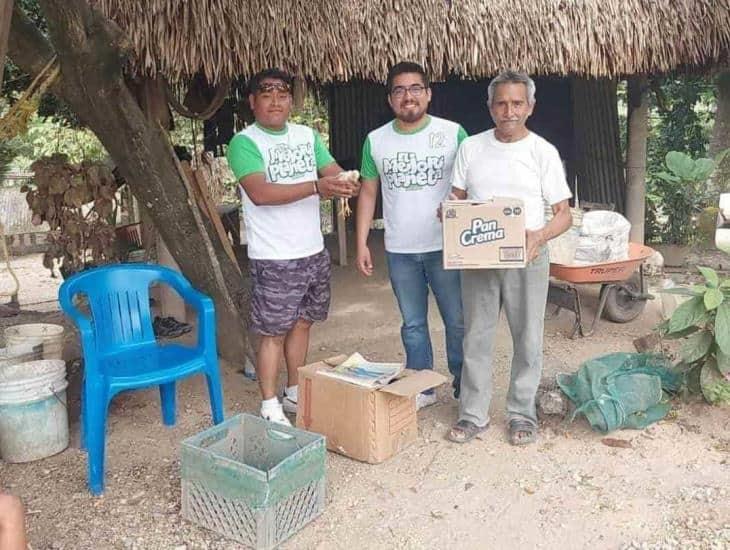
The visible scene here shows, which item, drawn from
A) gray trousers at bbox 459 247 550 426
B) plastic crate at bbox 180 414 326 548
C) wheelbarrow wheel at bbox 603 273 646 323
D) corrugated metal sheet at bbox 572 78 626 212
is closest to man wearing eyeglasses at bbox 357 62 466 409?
gray trousers at bbox 459 247 550 426

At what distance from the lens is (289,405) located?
3.55 meters

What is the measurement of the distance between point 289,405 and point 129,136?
5.77 feet

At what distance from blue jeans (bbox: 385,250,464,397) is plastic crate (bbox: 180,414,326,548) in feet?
3.16

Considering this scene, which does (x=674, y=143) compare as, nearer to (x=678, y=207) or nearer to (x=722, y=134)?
(x=678, y=207)

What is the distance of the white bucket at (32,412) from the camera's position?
3025 mm

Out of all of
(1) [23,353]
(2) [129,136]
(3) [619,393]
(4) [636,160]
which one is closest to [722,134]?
(4) [636,160]

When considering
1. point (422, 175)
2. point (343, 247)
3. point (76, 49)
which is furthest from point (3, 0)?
point (343, 247)

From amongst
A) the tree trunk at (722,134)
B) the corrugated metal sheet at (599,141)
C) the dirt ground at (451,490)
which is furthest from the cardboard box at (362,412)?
the corrugated metal sheet at (599,141)

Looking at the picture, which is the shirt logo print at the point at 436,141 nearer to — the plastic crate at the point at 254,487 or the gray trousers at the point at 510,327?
the gray trousers at the point at 510,327

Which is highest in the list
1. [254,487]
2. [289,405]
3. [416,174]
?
[416,174]

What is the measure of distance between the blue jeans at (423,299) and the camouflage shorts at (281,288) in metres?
0.39

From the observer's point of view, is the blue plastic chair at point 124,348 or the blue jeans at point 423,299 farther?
the blue jeans at point 423,299

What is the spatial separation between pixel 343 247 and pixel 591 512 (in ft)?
16.0

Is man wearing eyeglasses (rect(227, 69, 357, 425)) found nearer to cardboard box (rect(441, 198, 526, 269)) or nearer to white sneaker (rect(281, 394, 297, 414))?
white sneaker (rect(281, 394, 297, 414))
